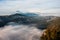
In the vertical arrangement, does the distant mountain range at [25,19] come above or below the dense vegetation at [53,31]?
above

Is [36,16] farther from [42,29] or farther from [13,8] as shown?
[13,8]

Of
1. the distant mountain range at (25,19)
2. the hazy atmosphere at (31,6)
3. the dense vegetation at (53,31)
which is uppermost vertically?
the hazy atmosphere at (31,6)

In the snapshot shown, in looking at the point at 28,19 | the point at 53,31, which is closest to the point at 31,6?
the point at 28,19

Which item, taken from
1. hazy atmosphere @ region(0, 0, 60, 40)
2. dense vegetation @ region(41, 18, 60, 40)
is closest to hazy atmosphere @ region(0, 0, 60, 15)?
hazy atmosphere @ region(0, 0, 60, 40)

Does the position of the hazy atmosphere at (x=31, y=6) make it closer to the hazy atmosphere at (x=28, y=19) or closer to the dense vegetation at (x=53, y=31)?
the hazy atmosphere at (x=28, y=19)

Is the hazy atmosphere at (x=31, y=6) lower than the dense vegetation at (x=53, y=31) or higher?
higher

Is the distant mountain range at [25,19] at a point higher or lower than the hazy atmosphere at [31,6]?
lower

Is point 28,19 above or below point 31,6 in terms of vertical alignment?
below

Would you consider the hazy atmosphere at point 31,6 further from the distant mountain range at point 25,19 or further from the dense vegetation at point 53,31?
the dense vegetation at point 53,31

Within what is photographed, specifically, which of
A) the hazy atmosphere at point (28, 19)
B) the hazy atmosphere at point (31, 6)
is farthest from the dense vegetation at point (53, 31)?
the hazy atmosphere at point (31, 6)

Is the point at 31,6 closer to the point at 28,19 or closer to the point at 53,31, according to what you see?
the point at 28,19

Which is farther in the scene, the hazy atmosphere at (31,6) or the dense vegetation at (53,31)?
the hazy atmosphere at (31,6)

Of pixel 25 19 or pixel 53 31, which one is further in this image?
pixel 25 19
